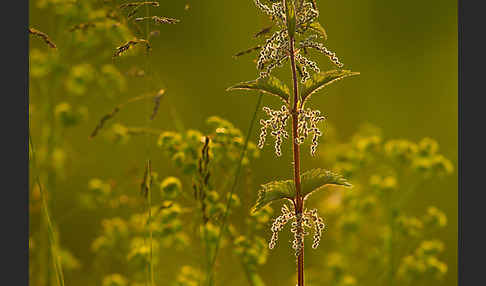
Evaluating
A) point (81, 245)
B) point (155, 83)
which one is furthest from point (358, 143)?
point (81, 245)

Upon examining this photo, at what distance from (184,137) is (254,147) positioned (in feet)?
0.49

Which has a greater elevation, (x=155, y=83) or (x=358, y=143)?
(x=155, y=83)

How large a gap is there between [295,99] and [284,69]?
859 millimetres

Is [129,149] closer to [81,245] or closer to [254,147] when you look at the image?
[81,245]

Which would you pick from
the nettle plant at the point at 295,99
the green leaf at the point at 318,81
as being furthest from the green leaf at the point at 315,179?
the green leaf at the point at 318,81

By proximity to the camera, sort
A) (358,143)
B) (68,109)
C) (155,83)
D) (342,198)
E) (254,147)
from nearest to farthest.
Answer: (254,147), (155,83), (68,109), (358,143), (342,198)

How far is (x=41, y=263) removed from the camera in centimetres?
160

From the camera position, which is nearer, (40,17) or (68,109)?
(68,109)

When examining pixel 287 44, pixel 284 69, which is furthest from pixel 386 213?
pixel 287 44

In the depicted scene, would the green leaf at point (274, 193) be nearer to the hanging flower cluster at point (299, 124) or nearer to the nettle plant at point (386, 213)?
the hanging flower cluster at point (299, 124)

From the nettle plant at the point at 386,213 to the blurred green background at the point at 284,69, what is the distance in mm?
169

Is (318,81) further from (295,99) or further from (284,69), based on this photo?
(284,69)

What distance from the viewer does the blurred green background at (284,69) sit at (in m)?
1.83

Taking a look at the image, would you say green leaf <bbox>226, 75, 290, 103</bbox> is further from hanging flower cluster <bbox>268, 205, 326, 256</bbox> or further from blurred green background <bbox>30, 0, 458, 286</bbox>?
blurred green background <bbox>30, 0, 458, 286</bbox>
